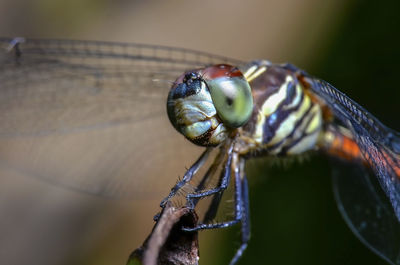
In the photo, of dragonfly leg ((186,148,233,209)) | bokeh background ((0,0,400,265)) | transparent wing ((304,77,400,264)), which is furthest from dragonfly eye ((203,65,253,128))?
bokeh background ((0,0,400,265))

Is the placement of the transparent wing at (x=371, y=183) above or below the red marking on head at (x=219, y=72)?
below

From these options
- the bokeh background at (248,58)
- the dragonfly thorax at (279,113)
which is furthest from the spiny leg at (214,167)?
the bokeh background at (248,58)

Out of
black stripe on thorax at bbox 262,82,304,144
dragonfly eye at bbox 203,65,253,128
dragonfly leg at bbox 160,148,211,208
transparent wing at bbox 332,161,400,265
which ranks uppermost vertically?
dragonfly eye at bbox 203,65,253,128

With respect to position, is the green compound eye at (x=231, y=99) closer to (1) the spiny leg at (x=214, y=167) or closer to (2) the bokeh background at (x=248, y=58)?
(1) the spiny leg at (x=214, y=167)

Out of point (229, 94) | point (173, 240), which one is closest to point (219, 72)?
point (229, 94)

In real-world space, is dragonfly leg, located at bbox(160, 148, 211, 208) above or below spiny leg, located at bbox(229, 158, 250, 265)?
above

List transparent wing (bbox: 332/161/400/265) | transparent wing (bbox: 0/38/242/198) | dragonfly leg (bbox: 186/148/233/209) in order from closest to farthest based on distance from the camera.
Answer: dragonfly leg (bbox: 186/148/233/209) → transparent wing (bbox: 332/161/400/265) → transparent wing (bbox: 0/38/242/198)

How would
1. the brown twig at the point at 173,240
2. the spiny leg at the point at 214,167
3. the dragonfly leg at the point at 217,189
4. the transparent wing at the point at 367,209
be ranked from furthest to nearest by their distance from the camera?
1. the transparent wing at the point at 367,209
2. the spiny leg at the point at 214,167
3. the dragonfly leg at the point at 217,189
4. the brown twig at the point at 173,240

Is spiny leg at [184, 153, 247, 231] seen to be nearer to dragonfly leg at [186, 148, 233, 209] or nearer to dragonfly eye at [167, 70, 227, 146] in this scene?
dragonfly leg at [186, 148, 233, 209]
